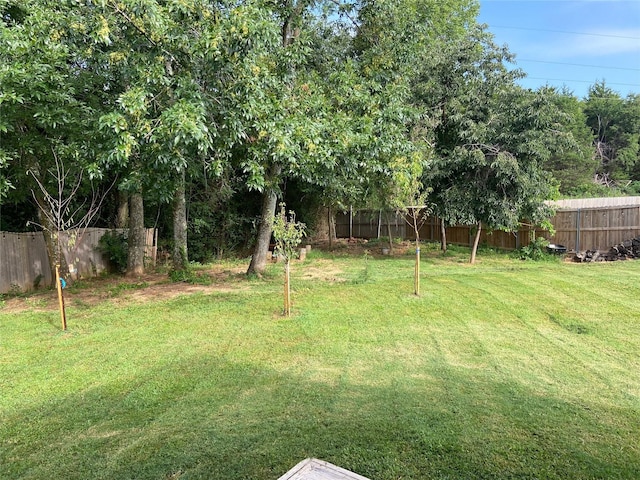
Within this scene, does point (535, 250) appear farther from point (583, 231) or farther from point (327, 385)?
point (327, 385)

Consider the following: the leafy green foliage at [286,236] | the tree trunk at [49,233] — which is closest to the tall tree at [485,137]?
the leafy green foliage at [286,236]

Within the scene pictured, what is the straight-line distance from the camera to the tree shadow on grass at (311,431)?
2.52m

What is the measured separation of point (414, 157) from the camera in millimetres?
8125

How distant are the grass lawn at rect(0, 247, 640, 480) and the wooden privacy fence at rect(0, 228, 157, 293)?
78 cm

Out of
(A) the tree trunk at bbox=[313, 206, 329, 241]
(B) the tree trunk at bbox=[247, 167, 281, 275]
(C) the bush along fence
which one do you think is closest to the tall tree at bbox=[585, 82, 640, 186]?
(C) the bush along fence

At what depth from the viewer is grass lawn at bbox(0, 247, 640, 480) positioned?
8.61 ft

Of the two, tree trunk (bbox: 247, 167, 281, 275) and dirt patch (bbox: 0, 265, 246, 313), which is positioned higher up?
tree trunk (bbox: 247, 167, 281, 275)

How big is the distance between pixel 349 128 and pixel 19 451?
590 centimetres

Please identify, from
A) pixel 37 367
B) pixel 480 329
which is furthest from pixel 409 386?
pixel 37 367

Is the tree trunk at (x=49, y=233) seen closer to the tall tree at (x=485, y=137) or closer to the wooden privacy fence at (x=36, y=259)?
the wooden privacy fence at (x=36, y=259)

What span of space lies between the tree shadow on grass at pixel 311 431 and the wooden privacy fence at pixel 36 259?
473 centimetres

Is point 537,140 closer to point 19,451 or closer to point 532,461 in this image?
point 532,461

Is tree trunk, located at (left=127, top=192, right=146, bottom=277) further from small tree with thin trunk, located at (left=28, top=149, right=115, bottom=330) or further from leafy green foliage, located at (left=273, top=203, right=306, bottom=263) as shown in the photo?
leafy green foliage, located at (left=273, top=203, right=306, bottom=263)

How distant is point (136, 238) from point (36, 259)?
196cm
